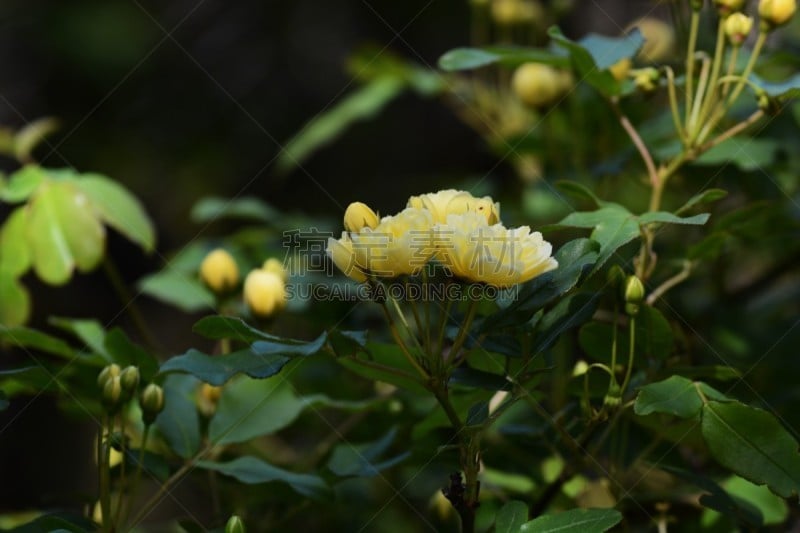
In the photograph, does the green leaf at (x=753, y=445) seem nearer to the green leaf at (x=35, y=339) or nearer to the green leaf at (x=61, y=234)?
the green leaf at (x=35, y=339)

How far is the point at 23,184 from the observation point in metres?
1.18

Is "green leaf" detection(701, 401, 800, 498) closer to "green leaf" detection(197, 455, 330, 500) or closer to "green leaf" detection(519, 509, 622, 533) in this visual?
"green leaf" detection(519, 509, 622, 533)

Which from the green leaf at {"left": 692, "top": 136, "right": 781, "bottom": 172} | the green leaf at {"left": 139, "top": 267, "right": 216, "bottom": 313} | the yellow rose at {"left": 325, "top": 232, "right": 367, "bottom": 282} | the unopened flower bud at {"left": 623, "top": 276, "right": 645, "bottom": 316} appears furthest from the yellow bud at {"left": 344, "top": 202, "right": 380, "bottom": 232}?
the green leaf at {"left": 139, "top": 267, "right": 216, "bottom": 313}

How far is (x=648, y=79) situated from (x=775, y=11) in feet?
0.41

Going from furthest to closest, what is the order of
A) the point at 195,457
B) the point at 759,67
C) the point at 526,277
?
the point at 759,67, the point at 195,457, the point at 526,277

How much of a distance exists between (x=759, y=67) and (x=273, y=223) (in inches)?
26.7

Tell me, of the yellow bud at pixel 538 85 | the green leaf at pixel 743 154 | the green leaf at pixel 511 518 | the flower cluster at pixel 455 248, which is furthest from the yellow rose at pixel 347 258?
the yellow bud at pixel 538 85

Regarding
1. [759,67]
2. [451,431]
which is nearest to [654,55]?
[759,67]

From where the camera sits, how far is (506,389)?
2.52ft

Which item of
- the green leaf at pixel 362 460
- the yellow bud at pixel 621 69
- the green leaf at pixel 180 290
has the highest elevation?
the yellow bud at pixel 621 69

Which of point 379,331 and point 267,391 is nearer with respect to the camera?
point 267,391

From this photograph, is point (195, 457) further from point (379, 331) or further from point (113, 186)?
point (379, 331)

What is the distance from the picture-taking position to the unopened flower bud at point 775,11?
3.08 feet

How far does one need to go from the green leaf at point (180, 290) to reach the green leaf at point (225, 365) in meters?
0.49
